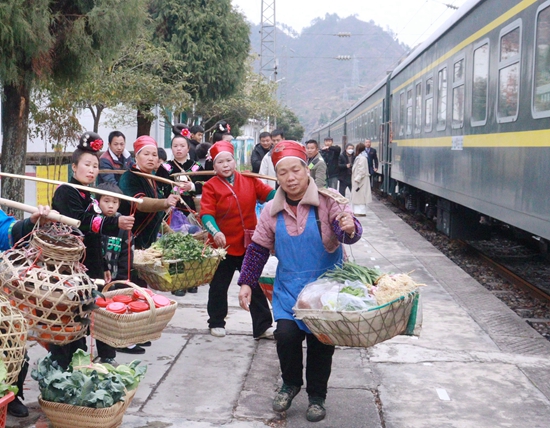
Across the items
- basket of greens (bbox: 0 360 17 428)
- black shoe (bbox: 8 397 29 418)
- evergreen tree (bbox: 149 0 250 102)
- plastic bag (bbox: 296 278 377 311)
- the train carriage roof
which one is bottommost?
black shoe (bbox: 8 397 29 418)

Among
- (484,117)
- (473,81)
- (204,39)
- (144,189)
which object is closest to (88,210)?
(144,189)

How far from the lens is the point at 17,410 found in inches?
172

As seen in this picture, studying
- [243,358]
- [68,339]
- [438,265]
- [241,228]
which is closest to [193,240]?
[241,228]

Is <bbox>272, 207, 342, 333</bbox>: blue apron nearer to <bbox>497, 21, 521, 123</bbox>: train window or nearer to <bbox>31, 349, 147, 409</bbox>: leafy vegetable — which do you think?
<bbox>31, 349, 147, 409</bbox>: leafy vegetable

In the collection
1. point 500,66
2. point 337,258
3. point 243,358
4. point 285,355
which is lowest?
point 243,358

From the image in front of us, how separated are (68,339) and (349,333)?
1.47 metres

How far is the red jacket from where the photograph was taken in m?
6.12

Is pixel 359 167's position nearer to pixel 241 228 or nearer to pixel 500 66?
pixel 500 66

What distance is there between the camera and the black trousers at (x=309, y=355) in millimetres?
4508

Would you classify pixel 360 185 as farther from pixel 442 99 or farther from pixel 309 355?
pixel 309 355

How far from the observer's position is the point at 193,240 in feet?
19.6

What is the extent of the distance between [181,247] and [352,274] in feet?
6.04

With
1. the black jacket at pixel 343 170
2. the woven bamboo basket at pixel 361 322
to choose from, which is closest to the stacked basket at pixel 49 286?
the woven bamboo basket at pixel 361 322

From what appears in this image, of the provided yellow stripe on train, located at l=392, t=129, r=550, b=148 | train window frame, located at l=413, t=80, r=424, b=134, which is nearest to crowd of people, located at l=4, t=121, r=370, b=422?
yellow stripe on train, located at l=392, t=129, r=550, b=148
